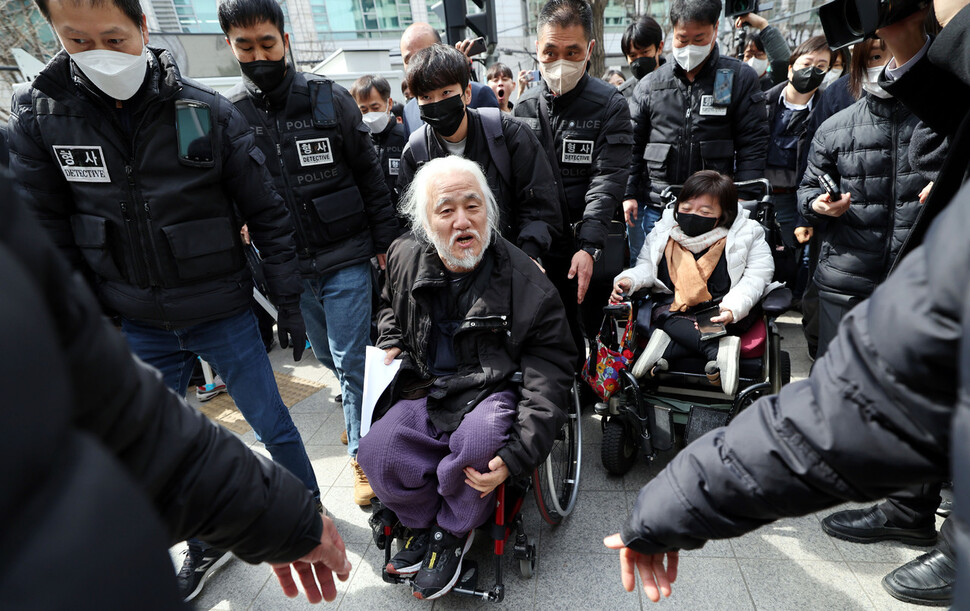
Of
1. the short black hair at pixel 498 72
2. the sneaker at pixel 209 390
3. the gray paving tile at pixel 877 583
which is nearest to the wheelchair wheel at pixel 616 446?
the gray paving tile at pixel 877 583

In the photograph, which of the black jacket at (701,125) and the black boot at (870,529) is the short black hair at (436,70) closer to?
the black jacket at (701,125)

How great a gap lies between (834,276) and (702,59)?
67.7 inches

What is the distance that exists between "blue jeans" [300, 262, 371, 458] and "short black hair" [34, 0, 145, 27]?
4.27ft

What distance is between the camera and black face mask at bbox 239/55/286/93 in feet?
8.03

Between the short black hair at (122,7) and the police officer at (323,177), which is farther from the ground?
the short black hair at (122,7)

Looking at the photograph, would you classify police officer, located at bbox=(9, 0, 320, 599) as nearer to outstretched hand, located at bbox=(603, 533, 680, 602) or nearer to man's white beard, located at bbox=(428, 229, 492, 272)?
man's white beard, located at bbox=(428, 229, 492, 272)

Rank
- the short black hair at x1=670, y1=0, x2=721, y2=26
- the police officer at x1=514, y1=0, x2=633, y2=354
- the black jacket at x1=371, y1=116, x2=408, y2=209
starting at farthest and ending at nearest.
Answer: the black jacket at x1=371, y1=116, x2=408, y2=209 < the short black hair at x1=670, y1=0, x2=721, y2=26 < the police officer at x1=514, y1=0, x2=633, y2=354

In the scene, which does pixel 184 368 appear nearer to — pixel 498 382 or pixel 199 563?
pixel 199 563

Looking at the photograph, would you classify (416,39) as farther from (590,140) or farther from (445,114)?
(590,140)

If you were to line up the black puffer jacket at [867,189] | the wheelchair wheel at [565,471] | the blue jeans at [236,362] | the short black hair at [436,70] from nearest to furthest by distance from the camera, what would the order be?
the blue jeans at [236,362]
the black puffer jacket at [867,189]
the wheelchair wheel at [565,471]
the short black hair at [436,70]

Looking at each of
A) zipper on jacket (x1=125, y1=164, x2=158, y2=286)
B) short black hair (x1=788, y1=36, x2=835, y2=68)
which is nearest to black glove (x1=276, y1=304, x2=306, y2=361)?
zipper on jacket (x1=125, y1=164, x2=158, y2=286)

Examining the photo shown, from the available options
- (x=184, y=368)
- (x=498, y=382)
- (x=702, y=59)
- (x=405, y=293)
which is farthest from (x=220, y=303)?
(x=702, y=59)

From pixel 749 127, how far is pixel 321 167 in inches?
108

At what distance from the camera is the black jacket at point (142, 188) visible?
6.14ft
